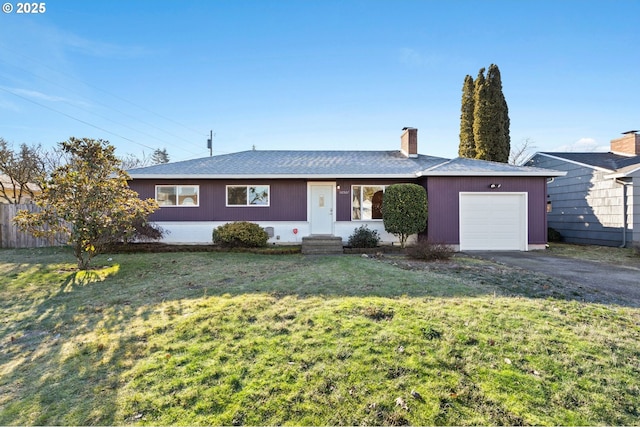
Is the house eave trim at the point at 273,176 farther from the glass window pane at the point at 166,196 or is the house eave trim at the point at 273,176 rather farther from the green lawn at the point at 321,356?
the green lawn at the point at 321,356

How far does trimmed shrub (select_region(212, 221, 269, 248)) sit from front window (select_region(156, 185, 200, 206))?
86.5 inches

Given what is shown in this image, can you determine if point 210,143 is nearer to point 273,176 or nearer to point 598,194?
point 273,176

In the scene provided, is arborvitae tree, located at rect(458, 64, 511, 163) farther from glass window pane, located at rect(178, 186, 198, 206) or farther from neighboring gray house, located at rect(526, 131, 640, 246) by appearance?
glass window pane, located at rect(178, 186, 198, 206)

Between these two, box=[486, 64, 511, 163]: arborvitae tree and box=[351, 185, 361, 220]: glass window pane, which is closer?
box=[351, 185, 361, 220]: glass window pane

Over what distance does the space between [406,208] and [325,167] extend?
12.1ft

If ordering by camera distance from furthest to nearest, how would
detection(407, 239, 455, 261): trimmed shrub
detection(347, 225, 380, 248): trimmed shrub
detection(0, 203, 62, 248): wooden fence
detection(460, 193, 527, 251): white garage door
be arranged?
detection(0, 203, 62, 248): wooden fence < detection(460, 193, 527, 251): white garage door < detection(347, 225, 380, 248): trimmed shrub < detection(407, 239, 455, 261): trimmed shrub

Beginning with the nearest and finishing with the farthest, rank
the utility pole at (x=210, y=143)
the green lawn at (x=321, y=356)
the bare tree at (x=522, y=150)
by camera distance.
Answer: the green lawn at (x=321, y=356)
the bare tree at (x=522, y=150)
the utility pole at (x=210, y=143)

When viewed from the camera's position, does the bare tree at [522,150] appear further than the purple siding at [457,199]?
Yes

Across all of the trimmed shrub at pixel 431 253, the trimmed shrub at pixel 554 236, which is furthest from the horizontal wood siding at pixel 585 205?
the trimmed shrub at pixel 431 253

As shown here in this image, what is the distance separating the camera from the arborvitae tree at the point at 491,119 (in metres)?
16.7

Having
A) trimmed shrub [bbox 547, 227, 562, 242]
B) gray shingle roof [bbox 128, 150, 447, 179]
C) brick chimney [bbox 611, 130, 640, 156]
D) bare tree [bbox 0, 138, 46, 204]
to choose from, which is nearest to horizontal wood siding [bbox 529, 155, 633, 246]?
trimmed shrub [bbox 547, 227, 562, 242]

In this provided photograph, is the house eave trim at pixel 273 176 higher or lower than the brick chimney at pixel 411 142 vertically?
lower

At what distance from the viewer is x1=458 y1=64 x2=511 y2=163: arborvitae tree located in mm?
16656

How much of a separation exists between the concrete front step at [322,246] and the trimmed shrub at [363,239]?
0.51 m
